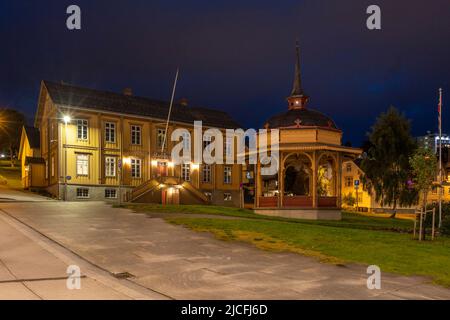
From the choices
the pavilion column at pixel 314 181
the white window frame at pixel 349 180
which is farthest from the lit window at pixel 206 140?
the white window frame at pixel 349 180

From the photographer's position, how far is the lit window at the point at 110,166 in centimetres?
4503

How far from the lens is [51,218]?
2078cm

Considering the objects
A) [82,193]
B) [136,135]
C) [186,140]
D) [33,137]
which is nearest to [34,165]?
[33,137]

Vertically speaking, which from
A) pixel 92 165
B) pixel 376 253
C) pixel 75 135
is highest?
pixel 75 135

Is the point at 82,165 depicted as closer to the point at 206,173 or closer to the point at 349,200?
the point at 206,173

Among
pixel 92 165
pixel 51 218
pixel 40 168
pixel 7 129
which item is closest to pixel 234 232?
pixel 51 218

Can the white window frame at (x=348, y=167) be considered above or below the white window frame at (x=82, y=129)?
below

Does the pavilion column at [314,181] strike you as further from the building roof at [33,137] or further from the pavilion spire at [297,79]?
the building roof at [33,137]

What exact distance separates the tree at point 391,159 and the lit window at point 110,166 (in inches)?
1035

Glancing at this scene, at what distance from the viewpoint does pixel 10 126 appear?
86.9 meters

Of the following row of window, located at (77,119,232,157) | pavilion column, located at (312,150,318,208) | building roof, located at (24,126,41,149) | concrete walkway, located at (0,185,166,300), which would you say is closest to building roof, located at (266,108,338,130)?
pavilion column, located at (312,150,318,208)
